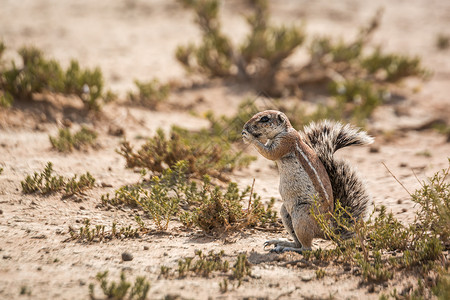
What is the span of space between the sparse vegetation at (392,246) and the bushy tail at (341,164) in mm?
169

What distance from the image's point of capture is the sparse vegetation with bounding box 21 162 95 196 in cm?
503

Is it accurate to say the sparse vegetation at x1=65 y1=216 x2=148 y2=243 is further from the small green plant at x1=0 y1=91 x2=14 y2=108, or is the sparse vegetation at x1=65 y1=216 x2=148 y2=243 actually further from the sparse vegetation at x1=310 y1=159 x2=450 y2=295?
the small green plant at x1=0 y1=91 x2=14 y2=108

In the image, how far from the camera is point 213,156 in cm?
605

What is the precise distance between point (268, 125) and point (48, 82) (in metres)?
4.56

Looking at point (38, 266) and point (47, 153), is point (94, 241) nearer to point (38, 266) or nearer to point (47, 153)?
point (38, 266)

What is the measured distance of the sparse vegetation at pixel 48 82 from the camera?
736 cm

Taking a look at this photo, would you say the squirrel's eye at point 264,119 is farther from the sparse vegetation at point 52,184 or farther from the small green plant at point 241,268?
the sparse vegetation at point 52,184

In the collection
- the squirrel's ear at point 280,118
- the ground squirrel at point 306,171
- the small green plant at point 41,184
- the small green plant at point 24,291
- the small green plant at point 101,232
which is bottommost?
the small green plant at point 24,291

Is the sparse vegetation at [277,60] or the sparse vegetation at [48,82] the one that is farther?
the sparse vegetation at [277,60]

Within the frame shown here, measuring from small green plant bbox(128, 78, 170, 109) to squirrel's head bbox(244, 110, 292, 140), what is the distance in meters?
4.59

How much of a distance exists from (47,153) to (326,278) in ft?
13.5

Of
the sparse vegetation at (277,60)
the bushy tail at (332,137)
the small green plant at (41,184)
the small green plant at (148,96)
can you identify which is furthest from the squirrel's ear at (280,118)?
the sparse vegetation at (277,60)

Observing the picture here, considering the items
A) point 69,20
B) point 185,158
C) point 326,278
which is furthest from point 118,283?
point 69,20

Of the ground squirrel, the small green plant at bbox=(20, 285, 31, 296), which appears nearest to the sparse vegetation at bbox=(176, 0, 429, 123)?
the ground squirrel
